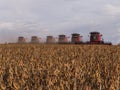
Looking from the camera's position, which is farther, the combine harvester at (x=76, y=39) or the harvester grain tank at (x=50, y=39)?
the harvester grain tank at (x=50, y=39)

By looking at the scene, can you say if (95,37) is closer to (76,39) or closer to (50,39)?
(76,39)

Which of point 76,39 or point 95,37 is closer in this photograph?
point 95,37

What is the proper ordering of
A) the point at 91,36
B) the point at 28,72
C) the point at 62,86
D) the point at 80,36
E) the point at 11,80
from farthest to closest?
the point at 80,36 → the point at 91,36 → the point at 28,72 → the point at 11,80 → the point at 62,86

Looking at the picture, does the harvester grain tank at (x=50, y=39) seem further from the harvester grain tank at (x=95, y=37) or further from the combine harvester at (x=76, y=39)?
the harvester grain tank at (x=95, y=37)

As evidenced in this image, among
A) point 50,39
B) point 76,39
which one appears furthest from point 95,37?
point 50,39

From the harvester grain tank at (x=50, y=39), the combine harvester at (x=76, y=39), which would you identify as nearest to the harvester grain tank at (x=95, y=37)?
the combine harvester at (x=76, y=39)

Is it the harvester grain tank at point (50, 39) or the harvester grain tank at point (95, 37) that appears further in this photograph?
the harvester grain tank at point (50, 39)

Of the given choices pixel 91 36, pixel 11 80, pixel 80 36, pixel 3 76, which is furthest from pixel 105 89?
pixel 80 36

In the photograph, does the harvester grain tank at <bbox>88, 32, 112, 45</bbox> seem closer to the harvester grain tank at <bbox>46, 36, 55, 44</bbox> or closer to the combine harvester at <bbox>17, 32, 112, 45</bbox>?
the combine harvester at <bbox>17, 32, 112, 45</bbox>

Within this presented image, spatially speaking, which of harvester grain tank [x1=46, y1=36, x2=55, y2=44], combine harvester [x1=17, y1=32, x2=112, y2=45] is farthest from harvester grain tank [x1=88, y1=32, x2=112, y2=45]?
harvester grain tank [x1=46, y1=36, x2=55, y2=44]

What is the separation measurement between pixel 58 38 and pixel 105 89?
43.5m

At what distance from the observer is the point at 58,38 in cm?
4888

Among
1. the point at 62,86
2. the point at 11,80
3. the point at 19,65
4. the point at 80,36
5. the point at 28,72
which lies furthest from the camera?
the point at 80,36

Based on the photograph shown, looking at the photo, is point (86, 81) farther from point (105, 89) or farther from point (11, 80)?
point (11, 80)
